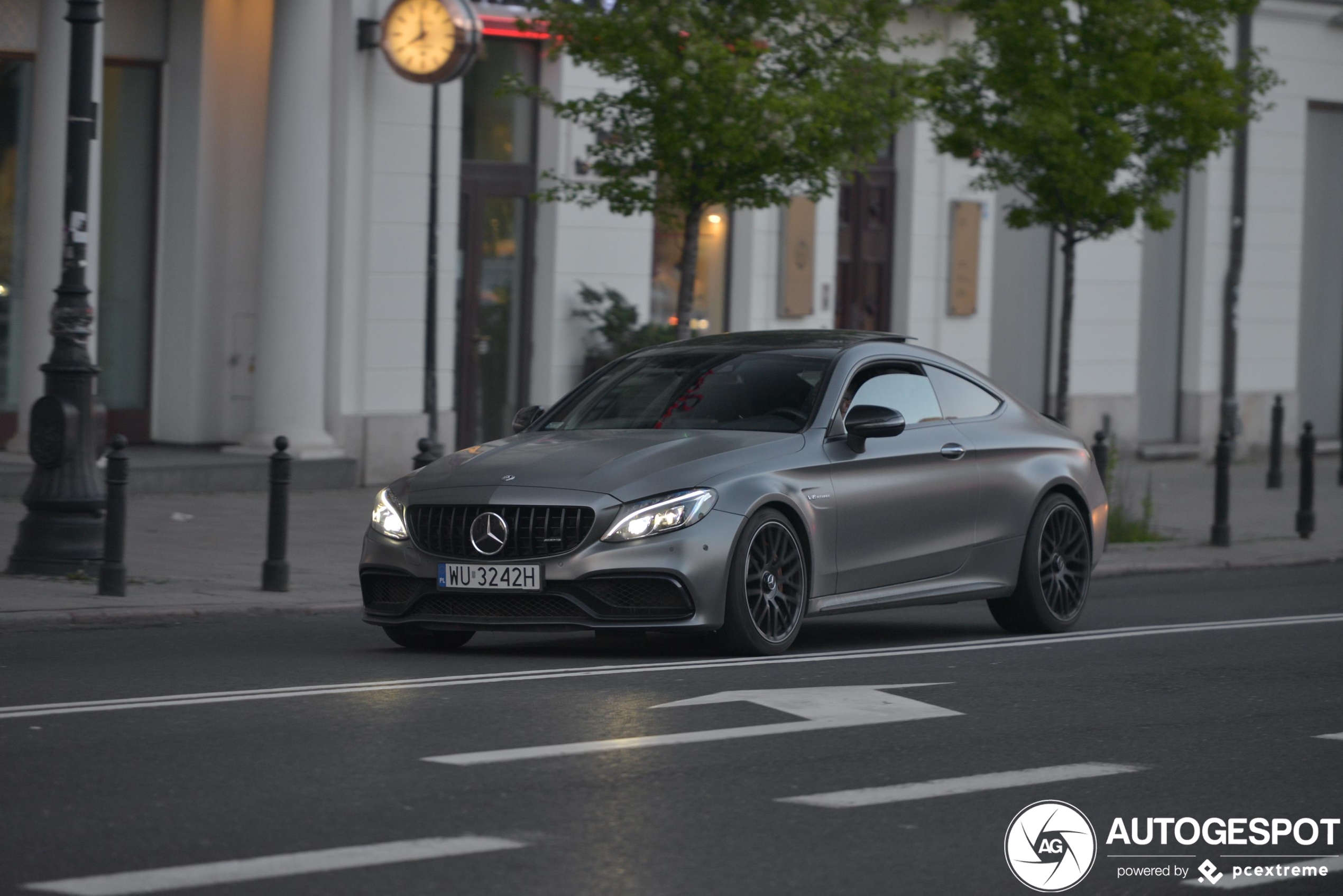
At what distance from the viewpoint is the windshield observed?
1014cm

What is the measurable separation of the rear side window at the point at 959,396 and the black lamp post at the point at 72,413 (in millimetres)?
4991

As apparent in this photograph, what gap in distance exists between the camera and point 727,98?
52.4 ft

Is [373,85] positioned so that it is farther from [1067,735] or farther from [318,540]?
[1067,735]

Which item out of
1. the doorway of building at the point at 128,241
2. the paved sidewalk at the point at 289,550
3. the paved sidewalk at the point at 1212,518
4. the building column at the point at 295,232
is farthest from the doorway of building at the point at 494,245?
the paved sidewalk at the point at 1212,518

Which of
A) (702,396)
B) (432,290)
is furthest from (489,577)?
(432,290)

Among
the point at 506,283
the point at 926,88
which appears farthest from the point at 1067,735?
the point at 506,283

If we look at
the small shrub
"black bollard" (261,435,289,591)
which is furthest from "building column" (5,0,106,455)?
the small shrub

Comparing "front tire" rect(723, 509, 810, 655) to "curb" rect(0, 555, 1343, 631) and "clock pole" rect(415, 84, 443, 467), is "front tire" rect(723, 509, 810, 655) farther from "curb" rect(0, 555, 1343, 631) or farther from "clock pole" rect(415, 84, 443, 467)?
"clock pole" rect(415, 84, 443, 467)

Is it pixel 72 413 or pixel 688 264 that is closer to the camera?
pixel 72 413

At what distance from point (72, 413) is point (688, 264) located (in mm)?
5655

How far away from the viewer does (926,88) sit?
17.3 metres

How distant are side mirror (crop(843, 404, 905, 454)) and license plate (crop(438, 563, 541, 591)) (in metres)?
1.81

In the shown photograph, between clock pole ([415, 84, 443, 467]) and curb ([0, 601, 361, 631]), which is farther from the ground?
clock pole ([415, 84, 443, 467])

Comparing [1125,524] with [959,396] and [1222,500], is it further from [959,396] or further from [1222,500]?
[959,396]
